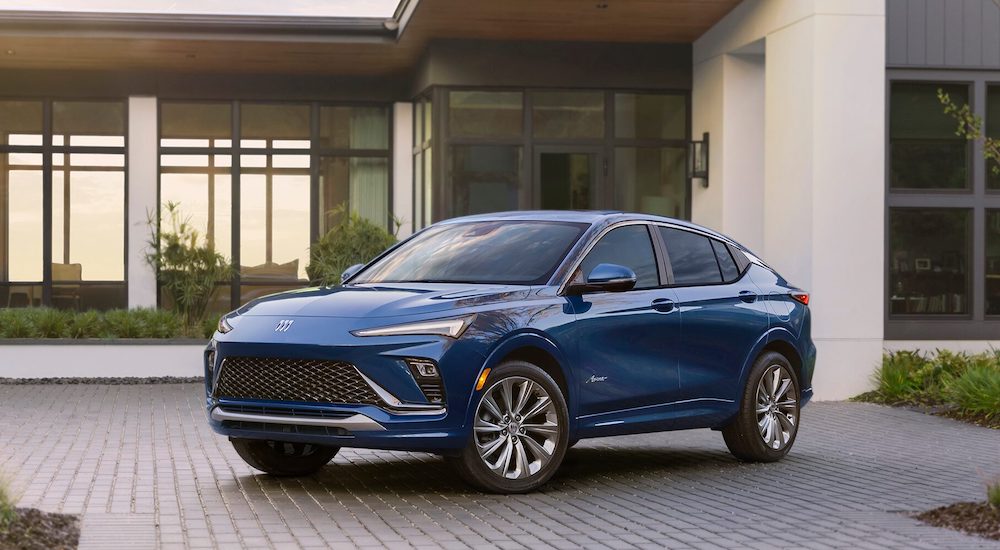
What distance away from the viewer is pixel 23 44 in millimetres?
21969

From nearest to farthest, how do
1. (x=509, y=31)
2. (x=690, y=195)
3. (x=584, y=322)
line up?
(x=584, y=322) → (x=509, y=31) → (x=690, y=195)

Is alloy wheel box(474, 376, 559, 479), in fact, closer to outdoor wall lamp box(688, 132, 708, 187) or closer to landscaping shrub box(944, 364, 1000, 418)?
landscaping shrub box(944, 364, 1000, 418)

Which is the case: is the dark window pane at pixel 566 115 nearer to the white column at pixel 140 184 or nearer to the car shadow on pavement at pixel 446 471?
the white column at pixel 140 184

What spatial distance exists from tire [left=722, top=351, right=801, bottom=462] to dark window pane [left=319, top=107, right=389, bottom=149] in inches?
585

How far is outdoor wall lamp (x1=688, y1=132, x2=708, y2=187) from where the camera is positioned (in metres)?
20.9

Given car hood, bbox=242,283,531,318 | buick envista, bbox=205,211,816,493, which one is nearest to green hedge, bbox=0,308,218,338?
buick envista, bbox=205,211,816,493

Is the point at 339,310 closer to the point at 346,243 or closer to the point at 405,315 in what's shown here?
the point at 405,315

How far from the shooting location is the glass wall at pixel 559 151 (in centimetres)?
2131

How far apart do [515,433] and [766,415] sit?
279cm

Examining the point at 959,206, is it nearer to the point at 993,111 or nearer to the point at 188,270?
the point at 993,111

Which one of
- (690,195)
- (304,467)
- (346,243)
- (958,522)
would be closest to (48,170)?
(346,243)

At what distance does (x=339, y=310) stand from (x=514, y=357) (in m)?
1.12

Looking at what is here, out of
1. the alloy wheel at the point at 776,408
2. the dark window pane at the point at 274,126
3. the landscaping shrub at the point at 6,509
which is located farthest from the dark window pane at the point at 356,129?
the landscaping shrub at the point at 6,509

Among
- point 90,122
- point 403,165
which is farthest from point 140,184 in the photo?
point 403,165
